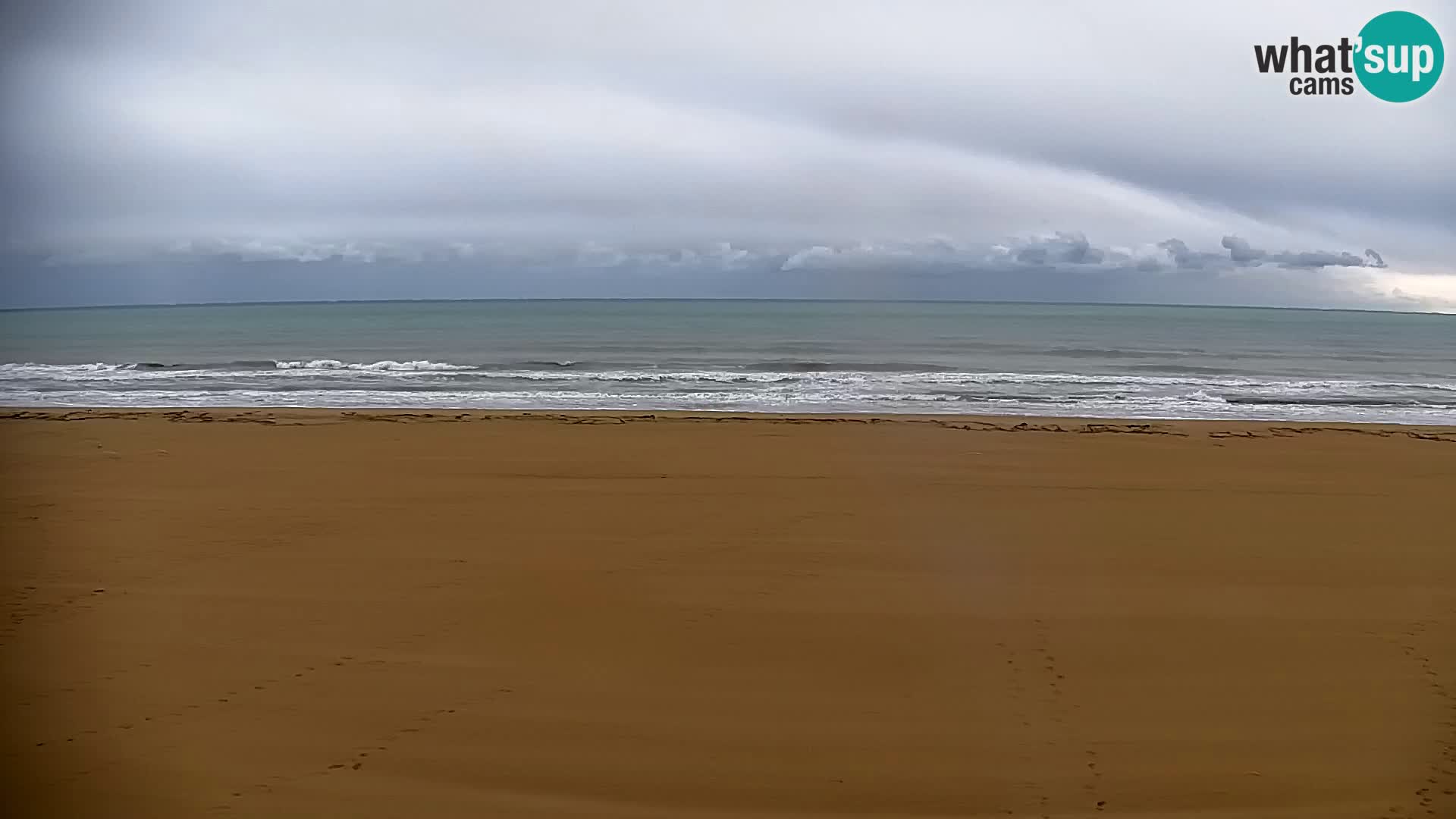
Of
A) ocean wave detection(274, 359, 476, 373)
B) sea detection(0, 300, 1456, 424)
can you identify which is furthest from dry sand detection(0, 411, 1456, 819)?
ocean wave detection(274, 359, 476, 373)

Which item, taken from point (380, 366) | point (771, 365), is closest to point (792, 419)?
point (771, 365)

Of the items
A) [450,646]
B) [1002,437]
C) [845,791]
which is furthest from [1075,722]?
[1002,437]

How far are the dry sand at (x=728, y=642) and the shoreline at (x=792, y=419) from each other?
1617mm

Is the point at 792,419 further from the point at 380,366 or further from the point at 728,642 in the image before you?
the point at 380,366

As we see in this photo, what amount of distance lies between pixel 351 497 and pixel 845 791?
362 cm

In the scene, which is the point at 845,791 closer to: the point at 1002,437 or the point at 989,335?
the point at 1002,437

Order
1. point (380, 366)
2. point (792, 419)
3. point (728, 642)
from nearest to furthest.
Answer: point (728, 642), point (792, 419), point (380, 366)

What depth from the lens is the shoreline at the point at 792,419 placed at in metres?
6.86

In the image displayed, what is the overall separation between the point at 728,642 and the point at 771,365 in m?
10.7

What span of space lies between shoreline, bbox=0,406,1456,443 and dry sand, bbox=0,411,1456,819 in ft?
5.30

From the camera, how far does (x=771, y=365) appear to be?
13.3m

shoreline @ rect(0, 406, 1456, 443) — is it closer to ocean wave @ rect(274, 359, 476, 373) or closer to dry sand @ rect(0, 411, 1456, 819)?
dry sand @ rect(0, 411, 1456, 819)

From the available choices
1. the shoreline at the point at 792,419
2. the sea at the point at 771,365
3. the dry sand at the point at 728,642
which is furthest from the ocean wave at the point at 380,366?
the dry sand at the point at 728,642

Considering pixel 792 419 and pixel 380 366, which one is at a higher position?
pixel 380 366
